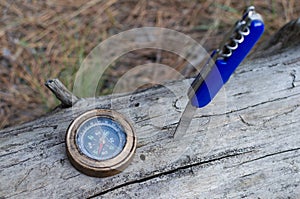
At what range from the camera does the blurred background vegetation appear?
314cm

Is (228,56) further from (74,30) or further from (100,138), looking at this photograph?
(74,30)

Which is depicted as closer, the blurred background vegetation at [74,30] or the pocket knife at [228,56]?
the pocket knife at [228,56]

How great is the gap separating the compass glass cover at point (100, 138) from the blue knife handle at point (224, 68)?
1.18ft

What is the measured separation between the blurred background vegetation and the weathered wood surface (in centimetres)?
103

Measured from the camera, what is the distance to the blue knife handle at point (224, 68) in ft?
4.71

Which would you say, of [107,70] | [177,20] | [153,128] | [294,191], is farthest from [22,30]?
[294,191]

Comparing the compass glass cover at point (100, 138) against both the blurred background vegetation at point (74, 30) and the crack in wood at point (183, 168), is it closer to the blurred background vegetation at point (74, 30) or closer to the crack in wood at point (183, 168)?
the crack in wood at point (183, 168)

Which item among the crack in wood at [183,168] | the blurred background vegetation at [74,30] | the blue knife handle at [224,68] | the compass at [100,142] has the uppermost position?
the blue knife handle at [224,68]

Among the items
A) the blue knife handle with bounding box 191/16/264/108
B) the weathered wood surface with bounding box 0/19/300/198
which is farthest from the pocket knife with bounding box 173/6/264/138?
the weathered wood surface with bounding box 0/19/300/198

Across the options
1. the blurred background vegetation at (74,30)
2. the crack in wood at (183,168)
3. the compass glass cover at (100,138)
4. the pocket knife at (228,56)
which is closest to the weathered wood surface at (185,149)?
the crack in wood at (183,168)

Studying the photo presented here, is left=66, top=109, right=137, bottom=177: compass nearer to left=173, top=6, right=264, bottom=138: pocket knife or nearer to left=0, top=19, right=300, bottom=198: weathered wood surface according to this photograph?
left=0, top=19, right=300, bottom=198: weathered wood surface

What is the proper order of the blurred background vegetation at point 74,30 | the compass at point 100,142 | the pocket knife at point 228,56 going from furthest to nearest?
1. the blurred background vegetation at point 74,30
2. the compass at point 100,142
3. the pocket knife at point 228,56

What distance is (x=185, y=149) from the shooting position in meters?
1.95

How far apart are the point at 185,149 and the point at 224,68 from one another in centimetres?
51
